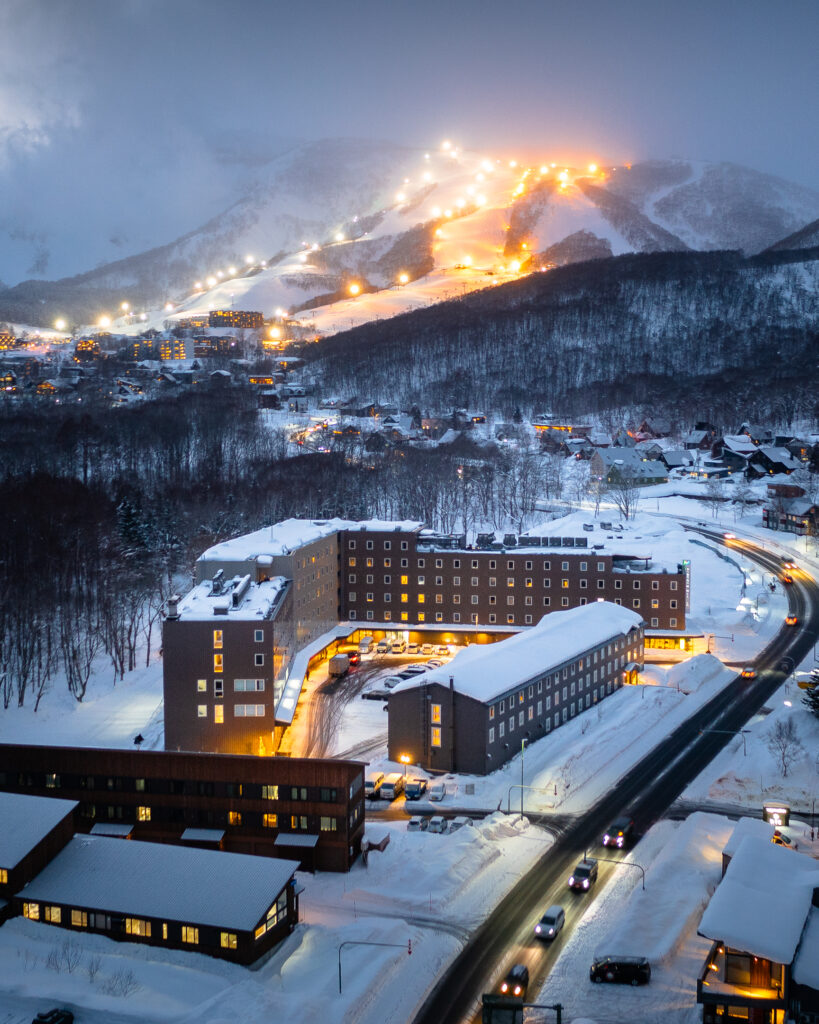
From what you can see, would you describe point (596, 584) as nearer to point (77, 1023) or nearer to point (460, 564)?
point (460, 564)

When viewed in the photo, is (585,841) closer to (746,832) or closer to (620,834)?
(620,834)

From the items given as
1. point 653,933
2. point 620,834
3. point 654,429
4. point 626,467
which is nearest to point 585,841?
point 620,834

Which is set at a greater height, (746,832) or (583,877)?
(746,832)

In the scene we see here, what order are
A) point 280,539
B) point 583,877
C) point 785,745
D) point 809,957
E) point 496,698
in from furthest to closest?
point 280,539, point 496,698, point 785,745, point 583,877, point 809,957

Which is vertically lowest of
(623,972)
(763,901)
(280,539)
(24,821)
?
(623,972)

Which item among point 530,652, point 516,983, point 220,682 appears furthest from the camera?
point 530,652

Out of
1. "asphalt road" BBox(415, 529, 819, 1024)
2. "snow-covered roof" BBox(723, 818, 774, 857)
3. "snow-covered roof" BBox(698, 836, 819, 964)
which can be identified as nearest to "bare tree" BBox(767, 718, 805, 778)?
"asphalt road" BBox(415, 529, 819, 1024)

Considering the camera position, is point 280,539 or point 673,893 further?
point 280,539
